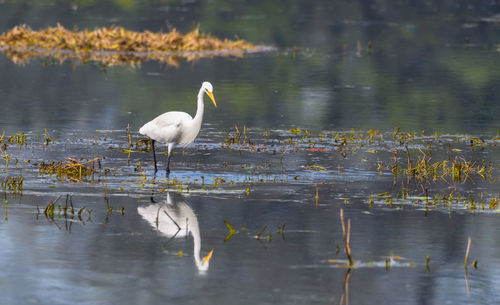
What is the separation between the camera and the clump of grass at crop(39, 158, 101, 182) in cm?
1586

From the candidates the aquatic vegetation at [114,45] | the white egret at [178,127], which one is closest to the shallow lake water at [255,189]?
the white egret at [178,127]

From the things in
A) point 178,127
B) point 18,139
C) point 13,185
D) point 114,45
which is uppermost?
point 114,45

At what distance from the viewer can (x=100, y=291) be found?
32.1 ft

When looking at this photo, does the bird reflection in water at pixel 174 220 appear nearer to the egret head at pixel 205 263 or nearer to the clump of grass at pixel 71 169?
the egret head at pixel 205 263

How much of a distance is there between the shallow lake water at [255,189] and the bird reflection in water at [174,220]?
34 millimetres

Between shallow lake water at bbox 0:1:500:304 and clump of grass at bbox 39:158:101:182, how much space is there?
0.13 m

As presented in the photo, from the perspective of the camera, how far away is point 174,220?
12.8 meters

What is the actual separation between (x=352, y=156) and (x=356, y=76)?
1599cm

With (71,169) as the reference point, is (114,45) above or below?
above

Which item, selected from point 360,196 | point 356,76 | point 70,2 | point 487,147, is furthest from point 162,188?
point 70,2

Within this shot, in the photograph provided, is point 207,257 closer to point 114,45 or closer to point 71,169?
point 71,169

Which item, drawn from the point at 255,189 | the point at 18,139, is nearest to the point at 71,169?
the point at 255,189

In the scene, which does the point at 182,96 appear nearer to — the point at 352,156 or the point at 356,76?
the point at 356,76

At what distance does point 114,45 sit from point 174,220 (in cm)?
2970
